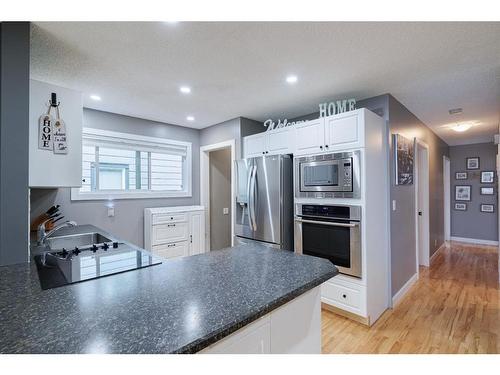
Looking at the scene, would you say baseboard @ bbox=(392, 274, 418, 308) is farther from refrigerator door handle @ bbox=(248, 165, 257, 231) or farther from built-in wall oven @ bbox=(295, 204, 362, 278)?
refrigerator door handle @ bbox=(248, 165, 257, 231)

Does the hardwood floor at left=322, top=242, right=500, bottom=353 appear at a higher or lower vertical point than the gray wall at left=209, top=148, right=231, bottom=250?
lower

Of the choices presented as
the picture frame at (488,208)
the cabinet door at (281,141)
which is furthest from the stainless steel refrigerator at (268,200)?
the picture frame at (488,208)

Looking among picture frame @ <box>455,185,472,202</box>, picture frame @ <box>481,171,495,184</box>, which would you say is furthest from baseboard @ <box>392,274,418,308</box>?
picture frame @ <box>481,171,495,184</box>

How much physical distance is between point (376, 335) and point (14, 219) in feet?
9.44

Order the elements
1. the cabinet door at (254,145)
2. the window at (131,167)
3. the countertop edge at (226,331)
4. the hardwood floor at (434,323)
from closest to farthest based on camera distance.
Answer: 1. the countertop edge at (226,331)
2. the hardwood floor at (434,323)
3. the window at (131,167)
4. the cabinet door at (254,145)

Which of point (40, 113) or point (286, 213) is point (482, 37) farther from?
point (40, 113)

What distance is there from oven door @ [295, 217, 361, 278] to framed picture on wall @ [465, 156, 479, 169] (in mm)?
5241

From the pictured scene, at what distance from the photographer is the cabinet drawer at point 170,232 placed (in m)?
3.47

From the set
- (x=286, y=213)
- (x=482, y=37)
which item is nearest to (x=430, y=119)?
(x=482, y=37)

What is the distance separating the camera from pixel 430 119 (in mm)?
3791

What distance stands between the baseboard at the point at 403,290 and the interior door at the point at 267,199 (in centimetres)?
149

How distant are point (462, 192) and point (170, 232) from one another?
21.5 ft

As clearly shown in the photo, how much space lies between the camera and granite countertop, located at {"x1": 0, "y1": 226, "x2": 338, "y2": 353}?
2.22 ft

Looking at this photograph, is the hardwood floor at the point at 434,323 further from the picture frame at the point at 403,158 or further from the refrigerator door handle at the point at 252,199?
the picture frame at the point at 403,158
